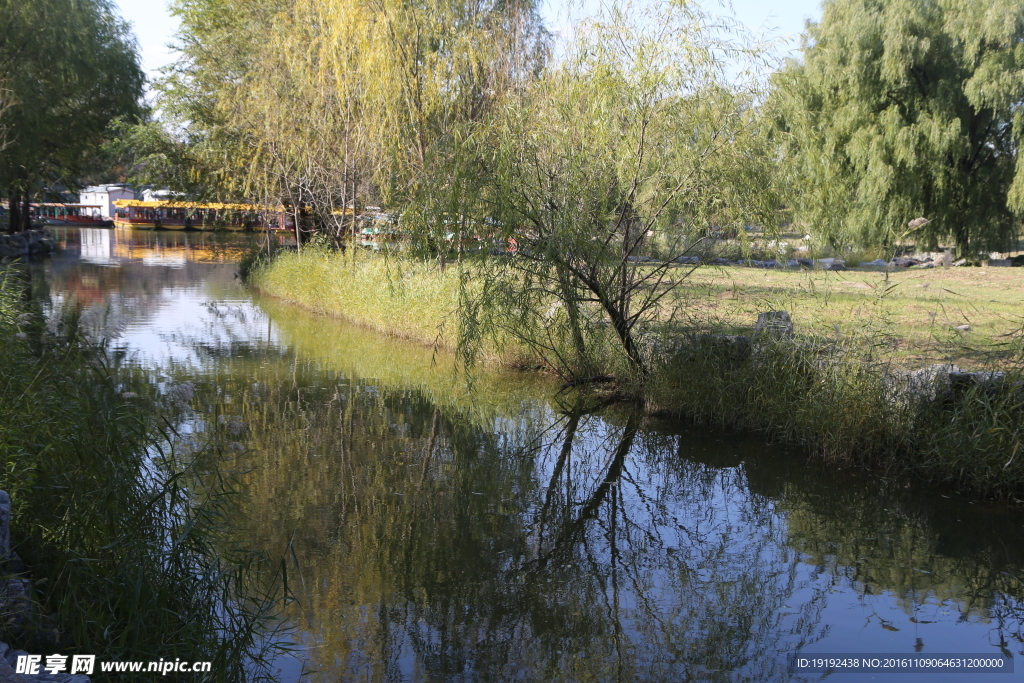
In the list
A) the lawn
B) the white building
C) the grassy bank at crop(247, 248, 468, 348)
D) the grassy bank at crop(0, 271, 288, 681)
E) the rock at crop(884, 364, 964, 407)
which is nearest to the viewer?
the grassy bank at crop(0, 271, 288, 681)

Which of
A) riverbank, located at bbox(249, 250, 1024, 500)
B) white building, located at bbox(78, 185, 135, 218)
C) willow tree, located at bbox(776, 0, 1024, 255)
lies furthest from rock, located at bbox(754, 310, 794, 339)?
white building, located at bbox(78, 185, 135, 218)

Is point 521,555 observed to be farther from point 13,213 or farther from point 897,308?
point 13,213

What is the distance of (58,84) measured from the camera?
75.4 ft

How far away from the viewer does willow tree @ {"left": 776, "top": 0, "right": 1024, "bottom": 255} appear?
1995cm

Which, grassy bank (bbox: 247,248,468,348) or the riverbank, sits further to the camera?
grassy bank (bbox: 247,248,468,348)

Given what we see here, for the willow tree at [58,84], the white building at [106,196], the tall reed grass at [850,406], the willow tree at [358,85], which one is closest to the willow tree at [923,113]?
the willow tree at [358,85]

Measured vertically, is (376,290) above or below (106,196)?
below

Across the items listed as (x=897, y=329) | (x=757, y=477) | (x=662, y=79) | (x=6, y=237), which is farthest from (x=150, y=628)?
(x=6, y=237)

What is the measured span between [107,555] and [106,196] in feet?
197

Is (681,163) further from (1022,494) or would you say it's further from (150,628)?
(150,628)

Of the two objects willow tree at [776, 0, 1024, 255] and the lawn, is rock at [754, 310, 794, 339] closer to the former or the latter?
the lawn

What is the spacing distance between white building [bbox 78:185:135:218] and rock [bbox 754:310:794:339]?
55636 millimetres

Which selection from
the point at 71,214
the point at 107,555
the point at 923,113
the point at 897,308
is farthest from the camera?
the point at 71,214

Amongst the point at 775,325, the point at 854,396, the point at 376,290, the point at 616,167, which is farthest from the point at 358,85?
the point at 854,396
